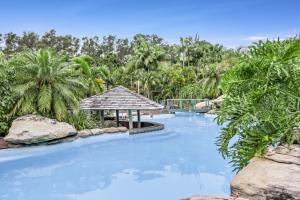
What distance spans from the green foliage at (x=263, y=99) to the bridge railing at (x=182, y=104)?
24.7 metres

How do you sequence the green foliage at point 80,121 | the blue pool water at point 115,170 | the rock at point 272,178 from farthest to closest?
the green foliage at point 80,121
the blue pool water at point 115,170
the rock at point 272,178

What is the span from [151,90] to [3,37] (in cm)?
2113

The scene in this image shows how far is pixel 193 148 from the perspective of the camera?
14.0 metres

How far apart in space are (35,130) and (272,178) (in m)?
11.6

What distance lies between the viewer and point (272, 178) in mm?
3521

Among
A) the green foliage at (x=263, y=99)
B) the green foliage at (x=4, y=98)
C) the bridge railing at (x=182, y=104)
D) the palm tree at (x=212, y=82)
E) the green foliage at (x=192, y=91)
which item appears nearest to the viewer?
the green foliage at (x=263, y=99)

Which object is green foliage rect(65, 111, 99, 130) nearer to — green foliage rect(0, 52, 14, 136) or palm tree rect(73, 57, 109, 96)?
green foliage rect(0, 52, 14, 136)

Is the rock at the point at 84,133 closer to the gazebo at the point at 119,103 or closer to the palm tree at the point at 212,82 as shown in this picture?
the gazebo at the point at 119,103

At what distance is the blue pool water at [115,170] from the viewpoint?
827cm

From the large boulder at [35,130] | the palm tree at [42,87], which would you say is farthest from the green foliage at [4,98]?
the large boulder at [35,130]

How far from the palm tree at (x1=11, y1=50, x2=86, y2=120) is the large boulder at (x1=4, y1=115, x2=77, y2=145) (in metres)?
0.94

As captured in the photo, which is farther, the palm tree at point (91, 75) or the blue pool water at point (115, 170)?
the palm tree at point (91, 75)

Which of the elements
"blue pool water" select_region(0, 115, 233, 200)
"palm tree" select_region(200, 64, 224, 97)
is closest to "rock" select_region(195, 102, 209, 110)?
"palm tree" select_region(200, 64, 224, 97)

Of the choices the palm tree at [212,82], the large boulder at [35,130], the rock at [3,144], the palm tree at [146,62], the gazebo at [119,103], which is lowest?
the rock at [3,144]
